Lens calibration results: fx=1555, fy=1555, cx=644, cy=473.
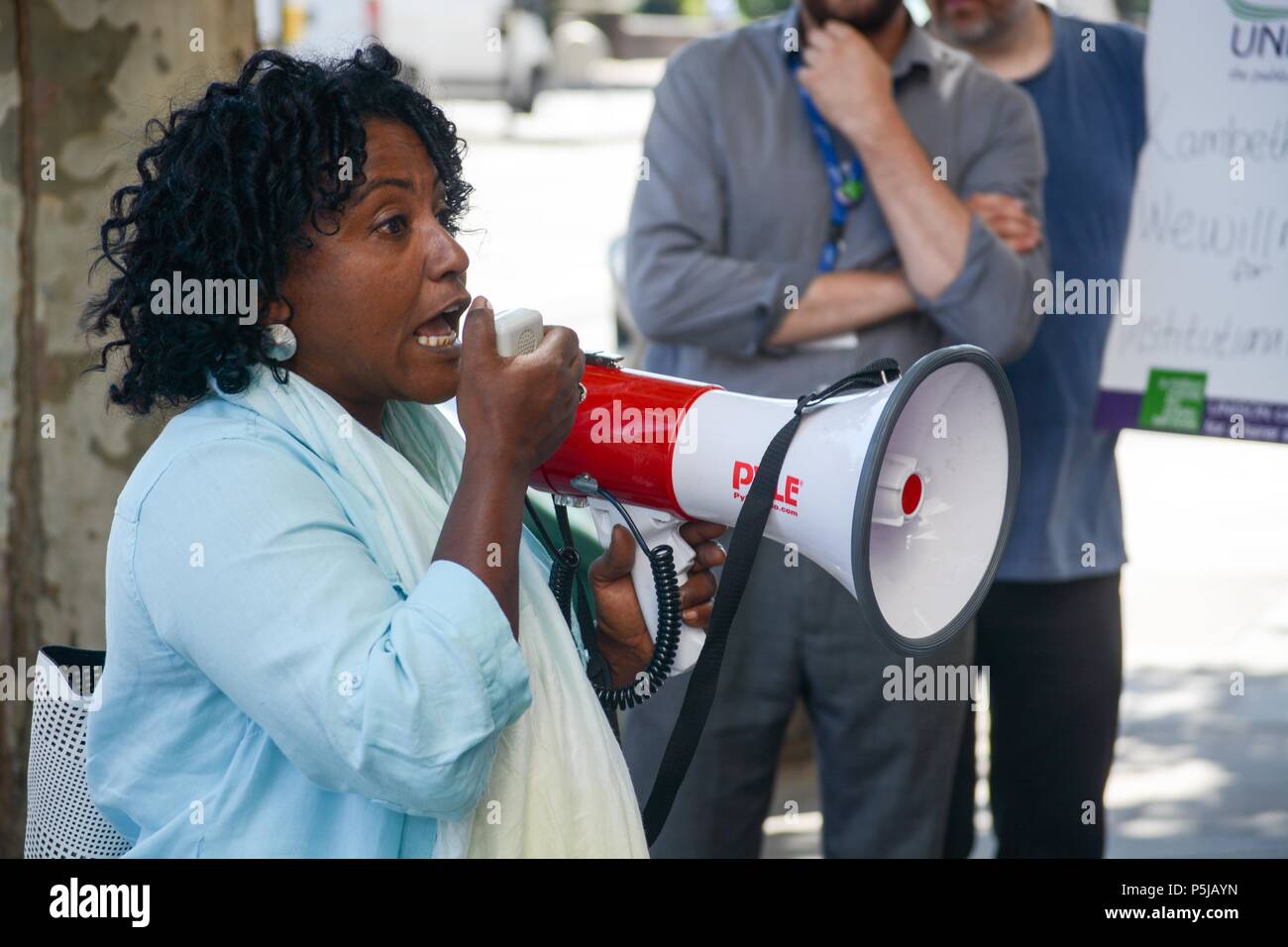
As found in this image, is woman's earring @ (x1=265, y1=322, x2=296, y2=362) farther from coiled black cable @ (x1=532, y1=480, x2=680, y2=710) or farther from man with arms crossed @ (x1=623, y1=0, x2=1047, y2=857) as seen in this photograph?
man with arms crossed @ (x1=623, y1=0, x2=1047, y2=857)

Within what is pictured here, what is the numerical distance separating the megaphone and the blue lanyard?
98 cm

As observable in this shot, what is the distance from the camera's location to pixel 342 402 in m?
1.90

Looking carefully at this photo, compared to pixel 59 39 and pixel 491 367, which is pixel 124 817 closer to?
pixel 491 367

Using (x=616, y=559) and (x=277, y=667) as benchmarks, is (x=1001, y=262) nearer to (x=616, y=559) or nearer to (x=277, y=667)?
(x=616, y=559)

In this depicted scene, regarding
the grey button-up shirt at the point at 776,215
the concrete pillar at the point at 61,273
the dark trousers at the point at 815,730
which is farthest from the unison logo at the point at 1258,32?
the concrete pillar at the point at 61,273

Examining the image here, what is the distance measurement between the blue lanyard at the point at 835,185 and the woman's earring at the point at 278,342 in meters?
1.43

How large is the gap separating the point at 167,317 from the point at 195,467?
0.25 meters

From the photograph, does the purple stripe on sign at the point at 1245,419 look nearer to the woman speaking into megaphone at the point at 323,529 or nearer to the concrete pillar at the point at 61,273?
the woman speaking into megaphone at the point at 323,529

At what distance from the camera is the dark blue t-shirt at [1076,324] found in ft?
10.9

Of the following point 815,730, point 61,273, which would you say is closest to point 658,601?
point 815,730

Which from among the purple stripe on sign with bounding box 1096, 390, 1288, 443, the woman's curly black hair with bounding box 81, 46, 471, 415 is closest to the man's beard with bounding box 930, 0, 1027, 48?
the purple stripe on sign with bounding box 1096, 390, 1288, 443

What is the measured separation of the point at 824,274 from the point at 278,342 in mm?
1408
